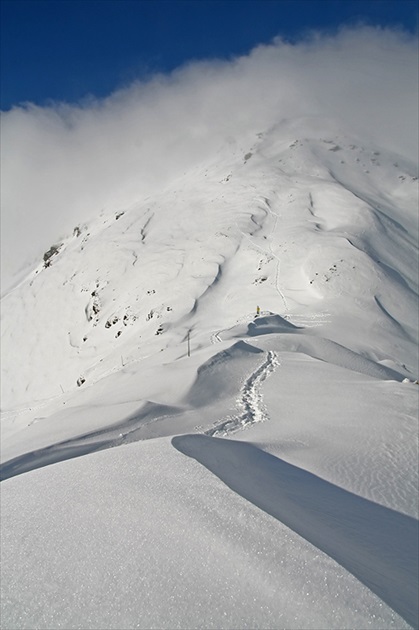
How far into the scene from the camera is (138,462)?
4641mm

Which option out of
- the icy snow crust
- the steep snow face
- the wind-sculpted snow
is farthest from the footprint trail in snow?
the steep snow face

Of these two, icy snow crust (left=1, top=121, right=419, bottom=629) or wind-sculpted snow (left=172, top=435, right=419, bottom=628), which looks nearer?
icy snow crust (left=1, top=121, right=419, bottom=629)

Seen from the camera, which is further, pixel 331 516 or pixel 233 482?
pixel 331 516

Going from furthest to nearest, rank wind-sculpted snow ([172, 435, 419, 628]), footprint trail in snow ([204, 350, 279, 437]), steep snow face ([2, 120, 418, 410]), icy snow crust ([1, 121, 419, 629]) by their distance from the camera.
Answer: steep snow face ([2, 120, 418, 410]) < footprint trail in snow ([204, 350, 279, 437]) < wind-sculpted snow ([172, 435, 419, 628]) < icy snow crust ([1, 121, 419, 629])

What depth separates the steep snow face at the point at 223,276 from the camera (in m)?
27.6

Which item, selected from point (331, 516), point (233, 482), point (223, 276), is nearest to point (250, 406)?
point (331, 516)

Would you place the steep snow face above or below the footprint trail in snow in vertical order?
above

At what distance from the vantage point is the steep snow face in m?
27.6

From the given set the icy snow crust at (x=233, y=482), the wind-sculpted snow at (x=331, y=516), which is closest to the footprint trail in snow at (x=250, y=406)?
the icy snow crust at (x=233, y=482)

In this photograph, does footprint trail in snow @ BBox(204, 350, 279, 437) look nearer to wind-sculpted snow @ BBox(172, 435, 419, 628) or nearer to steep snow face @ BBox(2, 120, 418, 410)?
wind-sculpted snow @ BBox(172, 435, 419, 628)

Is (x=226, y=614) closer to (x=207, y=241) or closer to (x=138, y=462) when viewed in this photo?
(x=138, y=462)

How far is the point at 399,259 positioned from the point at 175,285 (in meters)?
18.1

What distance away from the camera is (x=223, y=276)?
37531 millimetres

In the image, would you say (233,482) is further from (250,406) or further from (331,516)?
(250,406)
